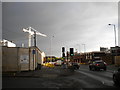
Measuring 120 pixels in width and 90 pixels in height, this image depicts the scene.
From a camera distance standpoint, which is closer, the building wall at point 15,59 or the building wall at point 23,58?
the building wall at point 15,59

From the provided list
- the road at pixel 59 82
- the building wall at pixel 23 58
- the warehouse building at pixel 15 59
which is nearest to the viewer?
the road at pixel 59 82

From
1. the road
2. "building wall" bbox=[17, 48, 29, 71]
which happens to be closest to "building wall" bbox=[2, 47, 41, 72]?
"building wall" bbox=[17, 48, 29, 71]

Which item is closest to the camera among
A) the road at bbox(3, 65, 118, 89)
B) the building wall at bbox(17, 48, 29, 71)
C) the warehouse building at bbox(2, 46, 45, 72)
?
the road at bbox(3, 65, 118, 89)

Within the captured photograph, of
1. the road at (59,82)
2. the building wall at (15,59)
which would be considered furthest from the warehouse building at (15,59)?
the road at (59,82)

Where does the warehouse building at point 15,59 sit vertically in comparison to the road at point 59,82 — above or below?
above

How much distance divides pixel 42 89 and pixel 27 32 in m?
60.8

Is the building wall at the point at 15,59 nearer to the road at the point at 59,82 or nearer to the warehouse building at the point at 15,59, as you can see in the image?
the warehouse building at the point at 15,59

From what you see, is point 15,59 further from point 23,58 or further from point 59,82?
point 59,82

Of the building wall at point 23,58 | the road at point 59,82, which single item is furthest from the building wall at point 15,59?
the road at point 59,82

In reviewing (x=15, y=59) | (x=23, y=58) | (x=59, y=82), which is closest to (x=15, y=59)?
(x=15, y=59)

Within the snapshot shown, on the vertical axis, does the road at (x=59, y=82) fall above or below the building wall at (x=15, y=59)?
below

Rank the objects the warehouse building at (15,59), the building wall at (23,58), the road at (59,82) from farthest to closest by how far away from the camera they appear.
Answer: the building wall at (23,58), the warehouse building at (15,59), the road at (59,82)

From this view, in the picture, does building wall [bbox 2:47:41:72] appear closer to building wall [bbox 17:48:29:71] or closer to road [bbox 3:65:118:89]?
building wall [bbox 17:48:29:71]

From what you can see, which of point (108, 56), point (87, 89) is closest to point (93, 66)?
point (87, 89)
